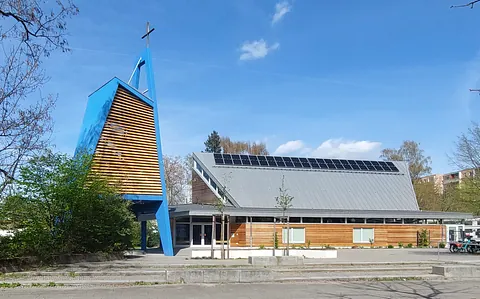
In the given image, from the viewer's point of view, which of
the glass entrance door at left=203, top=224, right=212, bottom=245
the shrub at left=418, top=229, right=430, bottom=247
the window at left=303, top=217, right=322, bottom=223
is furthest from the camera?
the shrub at left=418, top=229, right=430, bottom=247

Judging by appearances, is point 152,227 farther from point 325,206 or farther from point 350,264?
point 350,264

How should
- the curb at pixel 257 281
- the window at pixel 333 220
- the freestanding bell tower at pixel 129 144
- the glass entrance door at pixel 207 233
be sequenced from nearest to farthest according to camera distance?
the curb at pixel 257 281
the freestanding bell tower at pixel 129 144
the glass entrance door at pixel 207 233
the window at pixel 333 220

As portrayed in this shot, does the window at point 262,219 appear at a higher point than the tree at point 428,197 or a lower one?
lower

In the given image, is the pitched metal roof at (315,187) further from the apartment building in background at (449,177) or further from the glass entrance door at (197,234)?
the apartment building in background at (449,177)

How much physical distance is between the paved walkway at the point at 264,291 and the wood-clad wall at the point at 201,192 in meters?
27.2

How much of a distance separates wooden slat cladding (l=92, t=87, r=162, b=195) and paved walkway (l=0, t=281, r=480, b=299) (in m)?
14.0

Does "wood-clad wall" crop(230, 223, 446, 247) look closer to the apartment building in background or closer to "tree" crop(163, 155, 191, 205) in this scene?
the apartment building in background

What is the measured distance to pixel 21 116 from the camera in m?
15.4

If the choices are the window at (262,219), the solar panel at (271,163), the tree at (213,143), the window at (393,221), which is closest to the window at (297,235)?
the window at (262,219)

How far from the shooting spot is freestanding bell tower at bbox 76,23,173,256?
26.1 meters

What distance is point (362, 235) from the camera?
39094mm

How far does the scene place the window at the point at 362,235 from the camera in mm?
38844

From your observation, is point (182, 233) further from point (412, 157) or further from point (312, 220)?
point (412, 157)

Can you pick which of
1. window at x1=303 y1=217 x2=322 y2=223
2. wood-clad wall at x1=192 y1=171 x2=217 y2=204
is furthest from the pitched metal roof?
window at x1=303 y1=217 x2=322 y2=223
